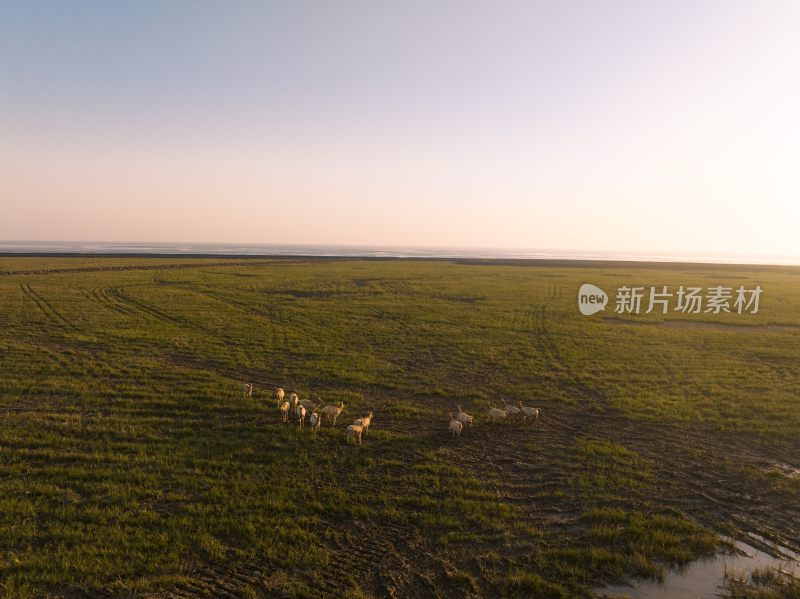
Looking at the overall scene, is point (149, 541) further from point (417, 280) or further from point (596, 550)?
point (417, 280)

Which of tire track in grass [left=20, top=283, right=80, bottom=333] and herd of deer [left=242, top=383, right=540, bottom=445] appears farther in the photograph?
tire track in grass [left=20, top=283, right=80, bottom=333]

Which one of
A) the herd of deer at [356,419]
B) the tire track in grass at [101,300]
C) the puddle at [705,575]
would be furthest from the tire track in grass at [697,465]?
the tire track in grass at [101,300]

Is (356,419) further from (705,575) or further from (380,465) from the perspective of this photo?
(705,575)

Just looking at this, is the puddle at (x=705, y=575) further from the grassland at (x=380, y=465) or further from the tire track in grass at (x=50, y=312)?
the tire track in grass at (x=50, y=312)

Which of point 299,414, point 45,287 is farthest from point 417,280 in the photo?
point 299,414

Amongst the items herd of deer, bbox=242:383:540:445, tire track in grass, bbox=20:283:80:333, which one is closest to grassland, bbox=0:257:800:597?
herd of deer, bbox=242:383:540:445

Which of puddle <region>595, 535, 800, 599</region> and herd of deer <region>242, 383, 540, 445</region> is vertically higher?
herd of deer <region>242, 383, 540, 445</region>

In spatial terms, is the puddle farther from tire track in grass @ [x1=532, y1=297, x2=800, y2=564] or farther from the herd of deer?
the herd of deer
